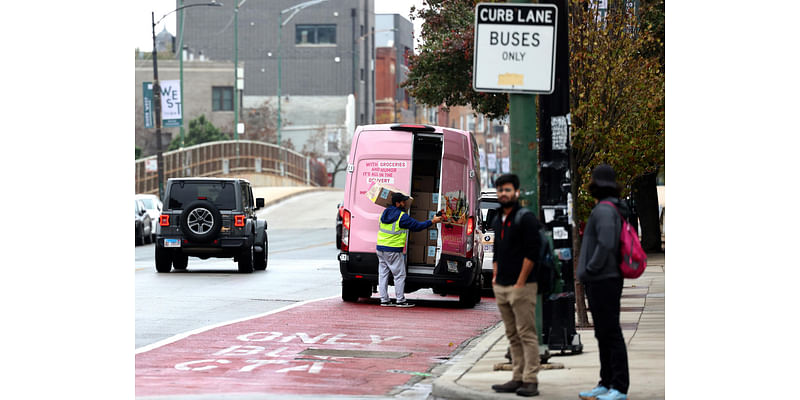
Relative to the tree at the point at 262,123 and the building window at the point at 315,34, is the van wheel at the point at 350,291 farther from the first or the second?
the building window at the point at 315,34

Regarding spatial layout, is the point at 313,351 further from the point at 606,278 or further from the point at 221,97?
the point at 221,97

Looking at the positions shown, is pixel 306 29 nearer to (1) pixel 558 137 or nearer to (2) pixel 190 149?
(2) pixel 190 149

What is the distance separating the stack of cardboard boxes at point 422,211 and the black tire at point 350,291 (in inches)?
38.4

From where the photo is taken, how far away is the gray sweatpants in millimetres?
17125

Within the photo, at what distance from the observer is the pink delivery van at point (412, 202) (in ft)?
57.2

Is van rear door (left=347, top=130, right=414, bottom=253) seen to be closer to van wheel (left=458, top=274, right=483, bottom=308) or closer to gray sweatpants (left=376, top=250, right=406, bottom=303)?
gray sweatpants (left=376, top=250, right=406, bottom=303)

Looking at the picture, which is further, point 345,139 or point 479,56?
point 345,139

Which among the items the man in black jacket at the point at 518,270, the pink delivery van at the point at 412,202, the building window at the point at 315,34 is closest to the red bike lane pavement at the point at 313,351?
the pink delivery van at the point at 412,202

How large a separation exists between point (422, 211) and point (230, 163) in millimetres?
54368

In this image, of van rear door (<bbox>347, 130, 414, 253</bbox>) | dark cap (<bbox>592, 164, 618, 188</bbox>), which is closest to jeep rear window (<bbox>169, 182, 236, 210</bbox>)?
van rear door (<bbox>347, 130, 414, 253</bbox>)

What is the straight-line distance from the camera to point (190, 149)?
66812mm

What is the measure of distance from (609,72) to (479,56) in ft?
16.9
